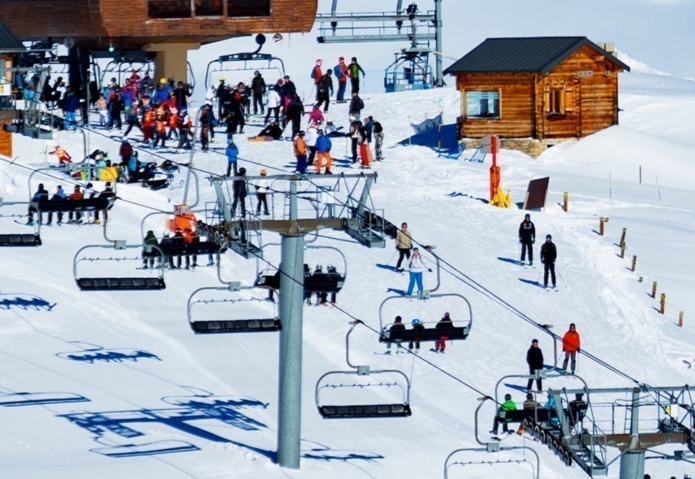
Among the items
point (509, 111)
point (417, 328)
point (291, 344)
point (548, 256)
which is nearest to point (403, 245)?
point (548, 256)

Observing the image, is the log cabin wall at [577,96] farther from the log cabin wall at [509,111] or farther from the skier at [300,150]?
the skier at [300,150]

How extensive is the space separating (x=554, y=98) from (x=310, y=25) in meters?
6.71

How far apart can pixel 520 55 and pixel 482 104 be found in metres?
1.76

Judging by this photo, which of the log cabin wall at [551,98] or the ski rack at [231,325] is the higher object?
the log cabin wall at [551,98]

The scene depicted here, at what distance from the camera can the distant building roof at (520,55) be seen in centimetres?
4825

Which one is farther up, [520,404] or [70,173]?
[70,173]

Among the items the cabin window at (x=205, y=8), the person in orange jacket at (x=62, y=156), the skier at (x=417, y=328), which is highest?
the cabin window at (x=205, y=8)

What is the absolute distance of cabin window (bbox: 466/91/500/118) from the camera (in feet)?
159

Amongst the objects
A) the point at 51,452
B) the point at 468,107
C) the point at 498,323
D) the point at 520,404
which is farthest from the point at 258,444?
the point at 468,107

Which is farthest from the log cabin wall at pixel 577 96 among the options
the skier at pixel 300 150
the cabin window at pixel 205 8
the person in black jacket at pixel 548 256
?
the person in black jacket at pixel 548 256

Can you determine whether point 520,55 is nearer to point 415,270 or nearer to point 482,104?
point 482,104

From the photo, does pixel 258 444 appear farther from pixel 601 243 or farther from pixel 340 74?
pixel 340 74

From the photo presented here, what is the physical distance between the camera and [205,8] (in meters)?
49.4

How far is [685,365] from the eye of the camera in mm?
33375
